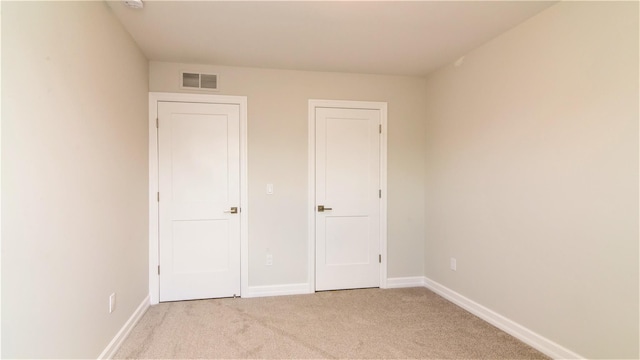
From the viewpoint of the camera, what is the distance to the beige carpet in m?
2.19

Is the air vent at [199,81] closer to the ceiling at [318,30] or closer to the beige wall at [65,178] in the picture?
the ceiling at [318,30]

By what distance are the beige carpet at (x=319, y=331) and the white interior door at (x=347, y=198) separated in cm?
33

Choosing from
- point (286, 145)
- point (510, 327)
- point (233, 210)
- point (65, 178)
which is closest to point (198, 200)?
point (233, 210)

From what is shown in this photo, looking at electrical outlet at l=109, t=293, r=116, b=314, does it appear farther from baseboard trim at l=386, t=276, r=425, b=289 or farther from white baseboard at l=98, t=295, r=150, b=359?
baseboard trim at l=386, t=276, r=425, b=289

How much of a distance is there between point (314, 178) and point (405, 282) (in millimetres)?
1584

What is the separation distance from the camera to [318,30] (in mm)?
2410

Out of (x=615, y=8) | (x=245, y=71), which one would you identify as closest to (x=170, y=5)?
(x=245, y=71)

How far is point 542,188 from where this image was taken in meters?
2.17

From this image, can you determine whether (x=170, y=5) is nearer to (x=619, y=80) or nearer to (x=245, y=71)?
(x=245, y=71)

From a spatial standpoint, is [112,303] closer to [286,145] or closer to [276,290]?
[276,290]

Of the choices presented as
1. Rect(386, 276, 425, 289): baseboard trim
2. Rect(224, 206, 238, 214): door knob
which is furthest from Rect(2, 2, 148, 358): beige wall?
Rect(386, 276, 425, 289): baseboard trim

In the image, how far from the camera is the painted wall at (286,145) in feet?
10.5

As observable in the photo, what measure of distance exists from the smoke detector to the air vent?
1034 mm

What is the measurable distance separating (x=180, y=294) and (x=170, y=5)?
2.54 meters
